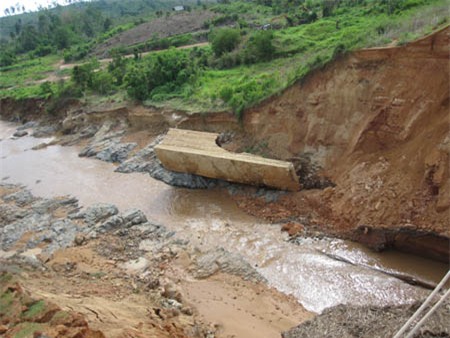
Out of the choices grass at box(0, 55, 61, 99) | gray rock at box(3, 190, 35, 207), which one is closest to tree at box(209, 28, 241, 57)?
grass at box(0, 55, 61, 99)

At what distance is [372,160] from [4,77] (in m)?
45.8

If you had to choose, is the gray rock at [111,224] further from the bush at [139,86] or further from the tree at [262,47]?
the tree at [262,47]

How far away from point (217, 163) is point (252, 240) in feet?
11.4

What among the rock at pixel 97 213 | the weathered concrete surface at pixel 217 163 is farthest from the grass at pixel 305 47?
the rock at pixel 97 213

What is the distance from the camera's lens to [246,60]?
25.3 meters

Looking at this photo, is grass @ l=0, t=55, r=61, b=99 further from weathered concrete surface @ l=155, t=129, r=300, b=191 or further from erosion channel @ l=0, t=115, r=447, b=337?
erosion channel @ l=0, t=115, r=447, b=337

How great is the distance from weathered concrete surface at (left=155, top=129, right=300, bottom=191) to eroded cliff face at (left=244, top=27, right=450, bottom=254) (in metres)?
1.02

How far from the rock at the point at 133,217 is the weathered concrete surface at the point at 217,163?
2510 mm

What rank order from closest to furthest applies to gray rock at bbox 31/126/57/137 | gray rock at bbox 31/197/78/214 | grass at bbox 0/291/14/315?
grass at bbox 0/291/14/315 < gray rock at bbox 31/197/78/214 < gray rock at bbox 31/126/57/137

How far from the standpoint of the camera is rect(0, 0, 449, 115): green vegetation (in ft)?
46.6

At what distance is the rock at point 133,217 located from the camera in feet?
47.7

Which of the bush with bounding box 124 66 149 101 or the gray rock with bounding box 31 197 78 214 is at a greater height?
the bush with bounding box 124 66 149 101

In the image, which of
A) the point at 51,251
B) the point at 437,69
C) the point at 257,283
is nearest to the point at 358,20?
the point at 437,69

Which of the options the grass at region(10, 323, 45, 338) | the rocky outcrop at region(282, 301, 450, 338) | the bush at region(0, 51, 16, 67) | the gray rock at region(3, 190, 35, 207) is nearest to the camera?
the grass at region(10, 323, 45, 338)
